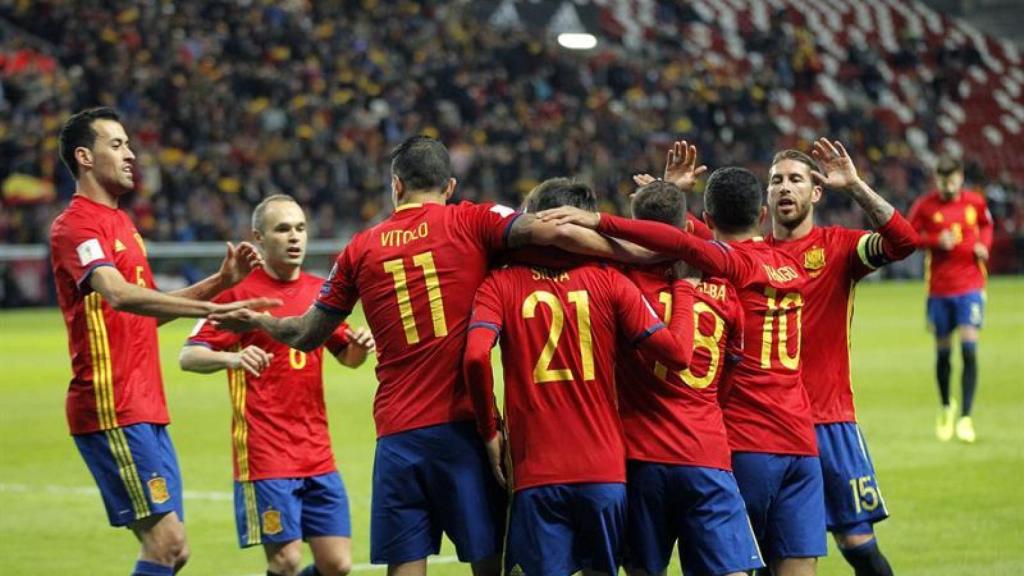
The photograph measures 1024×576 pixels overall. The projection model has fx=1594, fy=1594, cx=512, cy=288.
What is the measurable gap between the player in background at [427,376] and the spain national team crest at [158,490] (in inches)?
42.6

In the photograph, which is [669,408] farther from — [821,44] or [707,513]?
[821,44]

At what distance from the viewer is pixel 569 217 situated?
5465 mm

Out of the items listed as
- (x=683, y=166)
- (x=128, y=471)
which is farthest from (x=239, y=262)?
(x=683, y=166)

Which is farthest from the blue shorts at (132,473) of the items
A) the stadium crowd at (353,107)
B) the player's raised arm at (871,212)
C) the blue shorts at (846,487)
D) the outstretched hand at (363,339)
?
the stadium crowd at (353,107)

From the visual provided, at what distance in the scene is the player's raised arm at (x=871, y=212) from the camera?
6465 millimetres

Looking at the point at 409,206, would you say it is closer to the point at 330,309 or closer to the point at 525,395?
the point at 330,309

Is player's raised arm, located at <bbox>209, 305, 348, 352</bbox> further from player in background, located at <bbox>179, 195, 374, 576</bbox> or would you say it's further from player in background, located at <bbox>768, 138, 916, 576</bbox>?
player in background, located at <bbox>768, 138, 916, 576</bbox>

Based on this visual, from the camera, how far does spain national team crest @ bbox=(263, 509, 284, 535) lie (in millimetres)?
6789

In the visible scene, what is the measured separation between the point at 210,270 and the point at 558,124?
1117 centimetres

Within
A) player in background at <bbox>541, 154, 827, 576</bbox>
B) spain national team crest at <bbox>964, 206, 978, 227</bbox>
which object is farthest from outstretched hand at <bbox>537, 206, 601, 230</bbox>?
spain national team crest at <bbox>964, 206, 978, 227</bbox>

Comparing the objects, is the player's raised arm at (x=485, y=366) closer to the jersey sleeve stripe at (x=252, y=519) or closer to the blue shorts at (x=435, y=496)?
the blue shorts at (x=435, y=496)

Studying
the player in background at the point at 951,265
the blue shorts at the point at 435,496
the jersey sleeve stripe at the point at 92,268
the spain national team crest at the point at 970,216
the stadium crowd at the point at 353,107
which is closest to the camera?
the blue shorts at the point at 435,496

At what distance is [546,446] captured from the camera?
17.9ft

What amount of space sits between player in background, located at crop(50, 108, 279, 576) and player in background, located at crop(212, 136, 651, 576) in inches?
29.2
